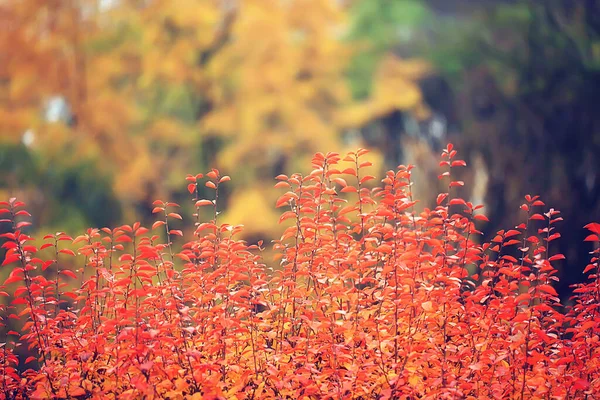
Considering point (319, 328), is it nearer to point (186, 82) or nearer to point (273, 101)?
point (273, 101)

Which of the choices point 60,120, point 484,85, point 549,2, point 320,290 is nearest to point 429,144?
point 484,85

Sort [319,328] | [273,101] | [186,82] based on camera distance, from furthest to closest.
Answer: [186,82]
[273,101]
[319,328]

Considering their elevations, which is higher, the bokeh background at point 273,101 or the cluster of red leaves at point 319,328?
the bokeh background at point 273,101

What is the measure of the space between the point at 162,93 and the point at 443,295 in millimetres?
12350

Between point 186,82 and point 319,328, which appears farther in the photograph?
point 186,82

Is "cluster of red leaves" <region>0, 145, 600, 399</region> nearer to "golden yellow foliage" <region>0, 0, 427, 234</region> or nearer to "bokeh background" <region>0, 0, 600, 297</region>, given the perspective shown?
→ "bokeh background" <region>0, 0, 600, 297</region>

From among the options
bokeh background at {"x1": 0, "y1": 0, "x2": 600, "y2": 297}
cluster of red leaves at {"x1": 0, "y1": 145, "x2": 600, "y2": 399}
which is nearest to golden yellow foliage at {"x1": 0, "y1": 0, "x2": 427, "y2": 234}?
bokeh background at {"x1": 0, "y1": 0, "x2": 600, "y2": 297}

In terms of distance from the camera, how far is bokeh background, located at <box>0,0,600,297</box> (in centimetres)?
996

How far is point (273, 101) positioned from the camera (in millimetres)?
12906

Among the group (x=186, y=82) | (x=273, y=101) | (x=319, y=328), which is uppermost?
(x=186, y=82)

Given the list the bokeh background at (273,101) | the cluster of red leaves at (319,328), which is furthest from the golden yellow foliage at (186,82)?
the cluster of red leaves at (319,328)

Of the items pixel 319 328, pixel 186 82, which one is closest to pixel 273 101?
pixel 186 82

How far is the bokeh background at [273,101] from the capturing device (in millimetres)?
9961

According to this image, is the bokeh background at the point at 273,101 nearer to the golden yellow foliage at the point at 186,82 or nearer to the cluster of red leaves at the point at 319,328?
the golden yellow foliage at the point at 186,82
